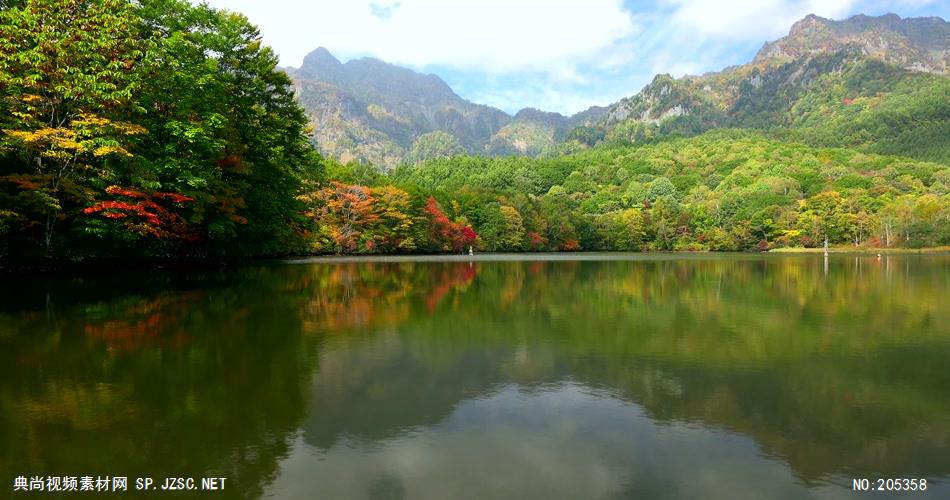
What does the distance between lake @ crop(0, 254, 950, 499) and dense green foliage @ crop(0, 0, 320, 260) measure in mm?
9295

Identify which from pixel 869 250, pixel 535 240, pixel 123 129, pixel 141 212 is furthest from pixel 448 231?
pixel 869 250

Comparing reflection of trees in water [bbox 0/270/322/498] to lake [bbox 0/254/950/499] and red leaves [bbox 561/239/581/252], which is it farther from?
red leaves [bbox 561/239/581/252]

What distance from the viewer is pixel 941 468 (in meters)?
5.23

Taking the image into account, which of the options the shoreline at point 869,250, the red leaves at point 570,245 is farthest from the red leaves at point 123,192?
the shoreline at point 869,250

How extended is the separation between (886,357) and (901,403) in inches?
125

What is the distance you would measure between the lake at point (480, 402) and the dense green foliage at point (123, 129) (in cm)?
930

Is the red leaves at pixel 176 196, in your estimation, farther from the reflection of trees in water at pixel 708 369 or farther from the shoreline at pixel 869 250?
the shoreline at pixel 869 250

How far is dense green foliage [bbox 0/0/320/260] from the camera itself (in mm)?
20422

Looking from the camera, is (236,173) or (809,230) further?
(809,230)

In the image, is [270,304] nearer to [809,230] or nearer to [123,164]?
[123,164]

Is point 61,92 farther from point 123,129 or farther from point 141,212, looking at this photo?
A: point 141,212

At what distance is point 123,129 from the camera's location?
849 inches

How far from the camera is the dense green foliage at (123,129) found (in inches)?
804

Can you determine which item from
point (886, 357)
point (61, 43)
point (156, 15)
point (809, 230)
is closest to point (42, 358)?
point (886, 357)
